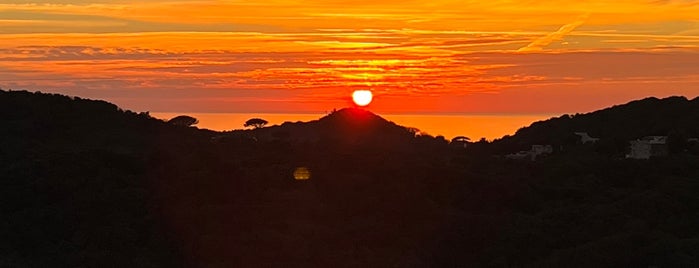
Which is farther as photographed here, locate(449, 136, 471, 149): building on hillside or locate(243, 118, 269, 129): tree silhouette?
locate(243, 118, 269, 129): tree silhouette

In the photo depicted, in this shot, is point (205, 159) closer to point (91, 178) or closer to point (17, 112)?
point (91, 178)

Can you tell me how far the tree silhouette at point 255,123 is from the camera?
69000mm

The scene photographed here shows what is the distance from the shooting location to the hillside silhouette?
2012 cm

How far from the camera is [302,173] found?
2755 cm

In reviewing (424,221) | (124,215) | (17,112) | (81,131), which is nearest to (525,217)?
(424,221)

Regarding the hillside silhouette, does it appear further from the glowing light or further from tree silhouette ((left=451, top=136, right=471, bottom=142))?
tree silhouette ((left=451, top=136, right=471, bottom=142))

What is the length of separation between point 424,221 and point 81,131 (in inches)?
606

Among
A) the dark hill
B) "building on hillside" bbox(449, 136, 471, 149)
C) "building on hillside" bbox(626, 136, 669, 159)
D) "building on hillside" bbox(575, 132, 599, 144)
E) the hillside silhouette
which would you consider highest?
the dark hill

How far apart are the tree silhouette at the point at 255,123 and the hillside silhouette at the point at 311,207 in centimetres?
3394

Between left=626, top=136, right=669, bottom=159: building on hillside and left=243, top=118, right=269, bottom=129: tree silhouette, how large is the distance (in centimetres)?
2907

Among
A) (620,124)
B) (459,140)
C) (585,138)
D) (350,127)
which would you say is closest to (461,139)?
(459,140)

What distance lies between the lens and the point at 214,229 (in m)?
21.3

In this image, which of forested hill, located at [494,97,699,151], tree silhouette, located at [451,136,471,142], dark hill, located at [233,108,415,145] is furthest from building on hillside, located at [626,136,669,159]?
tree silhouette, located at [451,136,471,142]

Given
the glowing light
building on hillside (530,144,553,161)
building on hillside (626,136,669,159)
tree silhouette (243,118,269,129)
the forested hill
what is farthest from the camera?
tree silhouette (243,118,269,129)
